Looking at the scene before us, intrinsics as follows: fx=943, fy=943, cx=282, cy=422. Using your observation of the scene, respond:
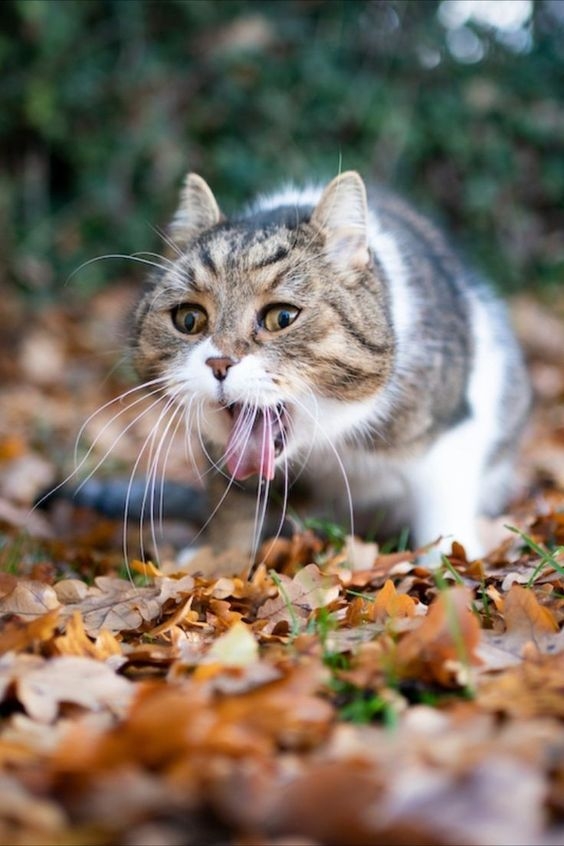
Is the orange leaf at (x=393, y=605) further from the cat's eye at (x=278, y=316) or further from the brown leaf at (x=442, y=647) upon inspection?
the cat's eye at (x=278, y=316)

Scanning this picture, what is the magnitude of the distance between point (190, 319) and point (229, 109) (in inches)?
174

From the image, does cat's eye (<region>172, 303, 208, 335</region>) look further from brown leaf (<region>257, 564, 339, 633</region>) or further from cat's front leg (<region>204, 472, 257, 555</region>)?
brown leaf (<region>257, 564, 339, 633</region>)

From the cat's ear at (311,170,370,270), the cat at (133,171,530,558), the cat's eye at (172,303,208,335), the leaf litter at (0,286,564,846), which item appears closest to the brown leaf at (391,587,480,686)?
the leaf litter at (0,286,564,846)

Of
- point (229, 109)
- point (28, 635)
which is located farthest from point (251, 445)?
point (229, 109)

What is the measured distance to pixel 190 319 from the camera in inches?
111

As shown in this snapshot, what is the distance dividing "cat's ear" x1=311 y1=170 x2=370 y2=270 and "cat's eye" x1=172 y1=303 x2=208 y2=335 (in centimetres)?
44

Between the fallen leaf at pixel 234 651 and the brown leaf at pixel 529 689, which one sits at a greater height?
the fallen leaf at pixel 234 651

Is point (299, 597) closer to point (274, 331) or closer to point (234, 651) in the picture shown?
point (234, 651)

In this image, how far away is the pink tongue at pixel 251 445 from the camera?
107 inches

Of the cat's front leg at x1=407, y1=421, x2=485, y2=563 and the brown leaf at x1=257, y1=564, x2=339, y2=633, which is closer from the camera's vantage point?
the brown leaf at x1=257, y1=564, x2=339, y2=633

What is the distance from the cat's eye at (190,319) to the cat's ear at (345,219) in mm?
443

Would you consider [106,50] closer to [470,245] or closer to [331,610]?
[470,245]

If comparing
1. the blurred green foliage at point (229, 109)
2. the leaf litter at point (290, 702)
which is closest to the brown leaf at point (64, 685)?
the leaf litter at point (290, 702)

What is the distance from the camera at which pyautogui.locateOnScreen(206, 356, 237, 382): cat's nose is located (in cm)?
256
